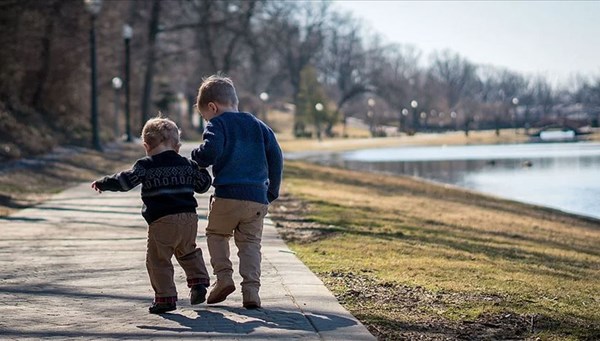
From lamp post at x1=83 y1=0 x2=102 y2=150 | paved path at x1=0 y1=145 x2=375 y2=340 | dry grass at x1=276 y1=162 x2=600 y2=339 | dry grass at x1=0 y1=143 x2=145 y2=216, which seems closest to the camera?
paved path at x1=0 y1=145 x2=375 y2=340

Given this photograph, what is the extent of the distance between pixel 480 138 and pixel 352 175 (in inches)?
2173

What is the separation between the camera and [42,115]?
34375 mm

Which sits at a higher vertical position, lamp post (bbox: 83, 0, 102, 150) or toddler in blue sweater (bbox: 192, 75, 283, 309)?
lamp post (bbox: 83, 0, 102, 150)

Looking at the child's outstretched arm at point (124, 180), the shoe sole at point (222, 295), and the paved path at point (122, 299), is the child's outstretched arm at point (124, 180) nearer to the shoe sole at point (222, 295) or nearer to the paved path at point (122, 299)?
the paved path at point (122, 299)

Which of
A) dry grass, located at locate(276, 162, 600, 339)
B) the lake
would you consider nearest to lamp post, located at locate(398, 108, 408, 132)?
the lake

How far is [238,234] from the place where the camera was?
716cm

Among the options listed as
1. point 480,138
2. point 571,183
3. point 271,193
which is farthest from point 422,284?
point 480,138

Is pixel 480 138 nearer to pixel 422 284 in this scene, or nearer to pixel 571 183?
pixel 571 183

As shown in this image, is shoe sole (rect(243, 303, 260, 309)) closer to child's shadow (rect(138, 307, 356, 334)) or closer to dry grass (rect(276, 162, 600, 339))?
child's shadow (rect(138, 307, 356, 334))

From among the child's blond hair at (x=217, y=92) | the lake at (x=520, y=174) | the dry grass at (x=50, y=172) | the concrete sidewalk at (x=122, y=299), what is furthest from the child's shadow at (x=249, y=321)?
the lake at (x=520, y=174)

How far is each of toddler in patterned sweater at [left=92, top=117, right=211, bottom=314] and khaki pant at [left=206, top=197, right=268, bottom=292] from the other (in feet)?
0.47

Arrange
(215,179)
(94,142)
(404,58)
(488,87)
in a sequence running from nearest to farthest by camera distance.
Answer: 1. (215,179)
2. (94,142)
3. (404,58)
4. (488,87)

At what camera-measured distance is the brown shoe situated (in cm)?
706

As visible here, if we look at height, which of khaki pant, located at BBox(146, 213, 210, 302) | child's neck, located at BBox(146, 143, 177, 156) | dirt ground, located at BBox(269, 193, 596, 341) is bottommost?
dirt ground, located at BBox(269, 193, 596, 341)
